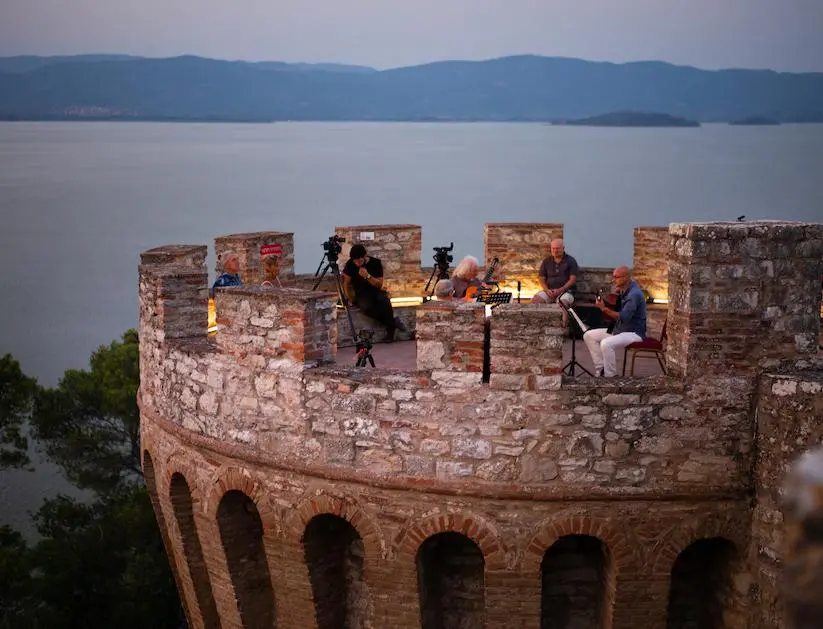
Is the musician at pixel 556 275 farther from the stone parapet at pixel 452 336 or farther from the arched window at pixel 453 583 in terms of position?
the stone parapet at pixel 452 336

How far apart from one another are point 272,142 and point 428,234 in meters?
45.9

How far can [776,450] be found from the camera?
969cm

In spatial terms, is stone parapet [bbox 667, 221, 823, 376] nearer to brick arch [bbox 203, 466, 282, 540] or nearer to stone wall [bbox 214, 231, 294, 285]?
brick arch [bbox 203, 466, 282, 540]

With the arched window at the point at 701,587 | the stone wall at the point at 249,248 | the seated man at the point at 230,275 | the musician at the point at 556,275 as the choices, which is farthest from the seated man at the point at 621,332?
the stone wall at the point at 249,248

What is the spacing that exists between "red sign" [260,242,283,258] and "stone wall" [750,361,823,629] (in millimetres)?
7224

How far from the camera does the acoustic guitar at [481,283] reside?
13117 millimetres

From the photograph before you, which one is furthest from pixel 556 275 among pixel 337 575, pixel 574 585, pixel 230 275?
pixel 337 575

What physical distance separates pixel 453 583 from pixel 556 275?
5.08 metres

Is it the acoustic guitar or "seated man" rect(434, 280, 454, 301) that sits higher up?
Result: "seated man" rect(434, 280, 454, 301)

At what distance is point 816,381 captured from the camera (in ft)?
30.9

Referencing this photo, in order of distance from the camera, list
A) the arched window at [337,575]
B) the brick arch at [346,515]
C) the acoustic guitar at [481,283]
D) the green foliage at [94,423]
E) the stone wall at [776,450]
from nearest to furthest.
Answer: the stone wall at [776,450]
the brick arch at [346,515]
the arched window at [337,575]
the acoustic guitar at [481,283]
the green foliage at [94,423]

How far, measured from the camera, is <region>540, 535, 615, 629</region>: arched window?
35.4ft

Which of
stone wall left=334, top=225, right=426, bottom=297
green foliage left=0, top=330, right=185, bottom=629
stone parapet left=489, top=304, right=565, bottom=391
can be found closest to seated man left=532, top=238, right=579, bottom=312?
stone wall left=334, top=225, right=426, bottom=297

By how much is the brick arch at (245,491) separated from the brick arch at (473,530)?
1513 mm
